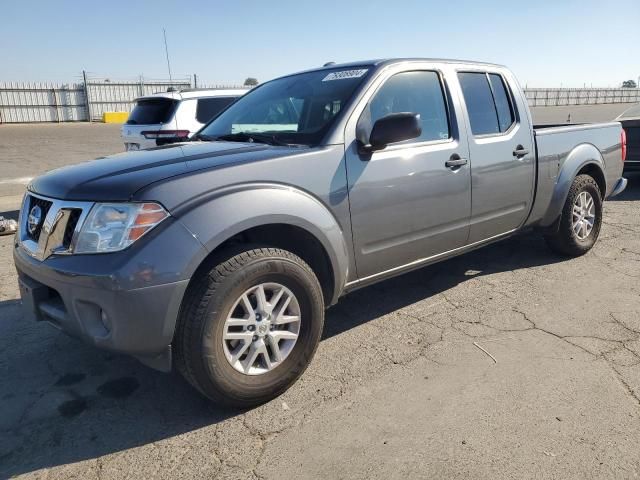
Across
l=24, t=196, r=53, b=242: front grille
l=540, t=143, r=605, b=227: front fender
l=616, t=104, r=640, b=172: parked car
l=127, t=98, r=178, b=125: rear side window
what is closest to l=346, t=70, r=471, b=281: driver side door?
l=540, t=143, r=605, b=227: front fender

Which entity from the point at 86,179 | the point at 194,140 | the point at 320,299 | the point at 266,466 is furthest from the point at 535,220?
the point at 86,179

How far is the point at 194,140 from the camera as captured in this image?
12.4ft

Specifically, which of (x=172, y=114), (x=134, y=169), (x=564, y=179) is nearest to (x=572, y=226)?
(x=564, y=179)

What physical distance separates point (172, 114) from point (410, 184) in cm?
557

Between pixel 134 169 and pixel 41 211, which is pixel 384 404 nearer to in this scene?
pixel 134 169

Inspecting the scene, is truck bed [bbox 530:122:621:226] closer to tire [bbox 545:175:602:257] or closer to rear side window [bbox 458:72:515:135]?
tire [bbox 545:175:602:257]

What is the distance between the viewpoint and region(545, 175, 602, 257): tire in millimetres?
4805

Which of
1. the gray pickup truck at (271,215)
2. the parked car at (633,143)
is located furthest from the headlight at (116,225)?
the parked car at (633,143)

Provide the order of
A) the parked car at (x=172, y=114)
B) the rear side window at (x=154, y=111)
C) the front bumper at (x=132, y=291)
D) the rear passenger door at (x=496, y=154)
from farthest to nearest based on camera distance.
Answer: the rear side window at (x=154, y=111) → the parked car at (x=172, y=114) → the rear passenger door at (x=496, y=154) → the front bumper at (x=132, y=291)

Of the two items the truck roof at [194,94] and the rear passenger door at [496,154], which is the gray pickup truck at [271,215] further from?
the truck roof at [194,94]

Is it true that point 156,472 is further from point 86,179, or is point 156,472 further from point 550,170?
point 550,170

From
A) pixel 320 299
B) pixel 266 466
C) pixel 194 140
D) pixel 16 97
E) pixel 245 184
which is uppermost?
pixel 16 97

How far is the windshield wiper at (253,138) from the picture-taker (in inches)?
127

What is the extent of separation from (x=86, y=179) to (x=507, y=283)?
136 inches
